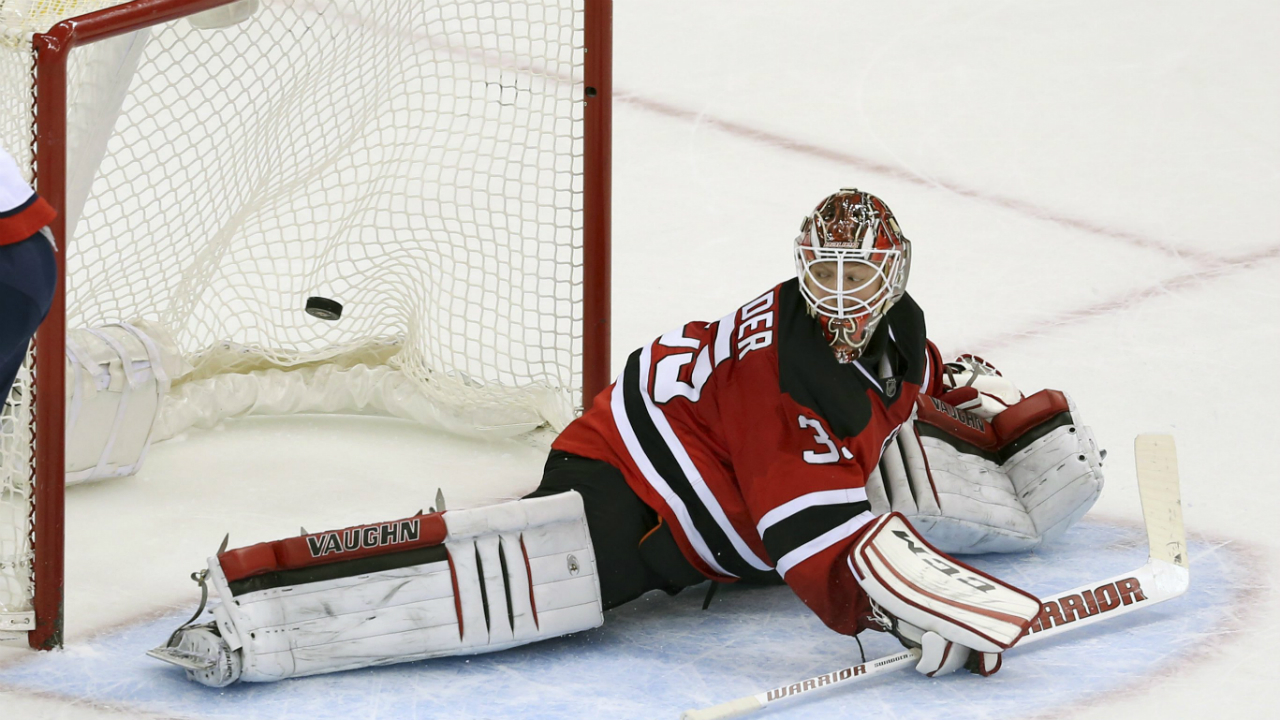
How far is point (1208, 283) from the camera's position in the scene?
14.0ft

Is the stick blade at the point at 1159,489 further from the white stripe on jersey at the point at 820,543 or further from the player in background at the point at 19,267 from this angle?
the player in background at the point at 19,267

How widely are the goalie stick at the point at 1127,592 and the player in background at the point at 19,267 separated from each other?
0.97 meters

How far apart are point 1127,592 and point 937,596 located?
0.49 meters

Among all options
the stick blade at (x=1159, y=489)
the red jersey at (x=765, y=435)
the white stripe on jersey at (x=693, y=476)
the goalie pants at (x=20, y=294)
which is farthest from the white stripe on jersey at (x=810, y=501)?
the goalie pants at (x=20, y=294)

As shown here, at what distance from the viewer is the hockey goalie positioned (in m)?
2.41

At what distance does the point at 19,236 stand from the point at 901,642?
1.28 meters

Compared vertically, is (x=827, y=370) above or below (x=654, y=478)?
above

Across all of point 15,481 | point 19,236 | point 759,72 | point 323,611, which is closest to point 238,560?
point 323,611

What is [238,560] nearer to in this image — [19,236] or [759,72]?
[19,236]

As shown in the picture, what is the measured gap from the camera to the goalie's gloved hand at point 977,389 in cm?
311

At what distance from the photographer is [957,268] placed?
4410 millimetres

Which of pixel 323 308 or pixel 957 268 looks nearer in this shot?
pixel 323 308

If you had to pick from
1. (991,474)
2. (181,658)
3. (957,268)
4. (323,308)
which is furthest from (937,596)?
(957,268)

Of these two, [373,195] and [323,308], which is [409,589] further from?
[373,195]
